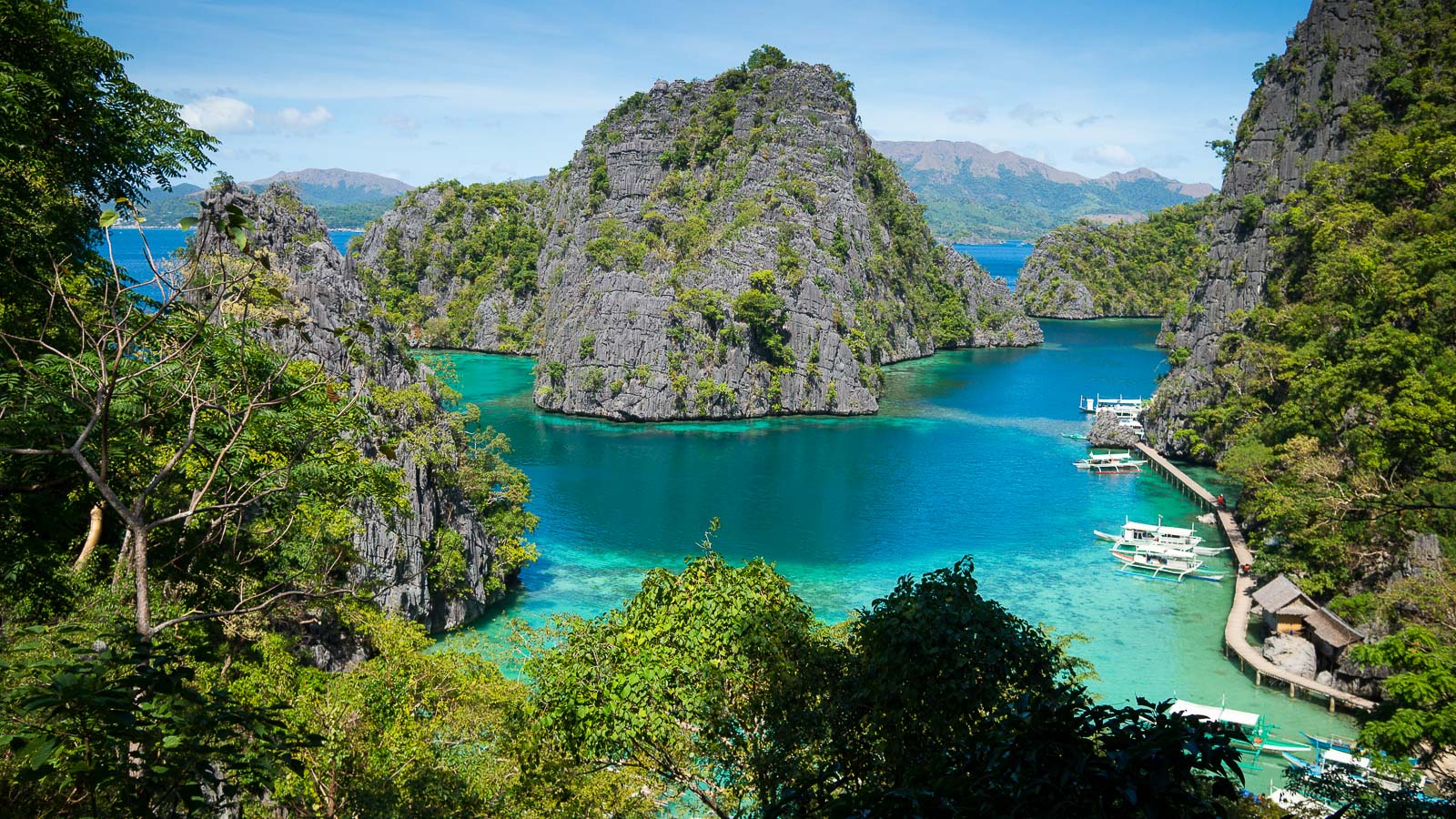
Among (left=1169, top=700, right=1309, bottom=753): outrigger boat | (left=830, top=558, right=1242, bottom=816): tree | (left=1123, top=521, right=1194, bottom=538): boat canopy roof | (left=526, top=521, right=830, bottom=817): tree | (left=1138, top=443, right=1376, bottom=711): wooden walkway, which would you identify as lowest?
(left=1169, top=700, right=1309, bottom=753): outrigger boat

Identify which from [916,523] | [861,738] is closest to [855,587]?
[916,523]

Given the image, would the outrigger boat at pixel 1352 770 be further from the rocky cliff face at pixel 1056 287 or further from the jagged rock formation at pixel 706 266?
the rocky cliff face at pixel 1056 287

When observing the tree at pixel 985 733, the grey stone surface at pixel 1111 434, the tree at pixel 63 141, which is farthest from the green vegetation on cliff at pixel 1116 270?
the tree at pixel 63 141

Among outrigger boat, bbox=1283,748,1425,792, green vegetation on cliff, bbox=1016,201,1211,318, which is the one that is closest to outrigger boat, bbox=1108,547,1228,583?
outrigger boat, bbox=1283,748,1425,792

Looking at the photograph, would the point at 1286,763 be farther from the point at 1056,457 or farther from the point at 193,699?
the point at 1056,457

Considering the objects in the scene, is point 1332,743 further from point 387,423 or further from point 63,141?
point 63,141

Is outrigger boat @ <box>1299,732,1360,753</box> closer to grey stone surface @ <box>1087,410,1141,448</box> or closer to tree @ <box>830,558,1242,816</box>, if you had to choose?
tree @ <box>830,558,1242,816</box>
